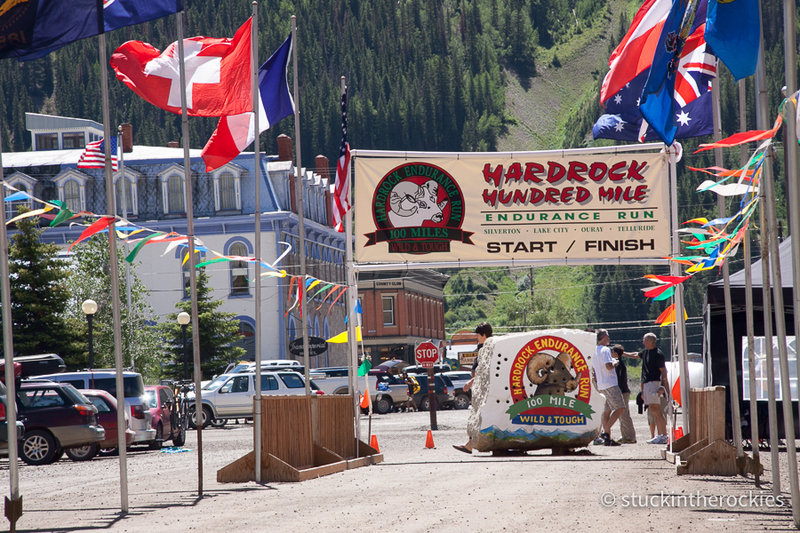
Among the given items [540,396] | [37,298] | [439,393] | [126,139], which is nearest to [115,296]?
→ [540,396]

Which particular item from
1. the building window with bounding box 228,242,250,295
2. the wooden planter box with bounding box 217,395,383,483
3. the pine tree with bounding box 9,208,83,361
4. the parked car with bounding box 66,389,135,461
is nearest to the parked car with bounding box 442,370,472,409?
the building window with bounding box 228,242,250,295

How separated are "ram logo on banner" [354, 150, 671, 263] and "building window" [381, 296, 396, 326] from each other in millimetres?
69527

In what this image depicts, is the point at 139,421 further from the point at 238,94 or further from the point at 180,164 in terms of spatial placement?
the point at 180,164

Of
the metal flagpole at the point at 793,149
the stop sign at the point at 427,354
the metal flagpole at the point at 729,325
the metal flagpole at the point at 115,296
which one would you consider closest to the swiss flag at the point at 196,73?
the metal flagpole at the point at 115,296

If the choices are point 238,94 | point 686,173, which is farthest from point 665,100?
point 686,173

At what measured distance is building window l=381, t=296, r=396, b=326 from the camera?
8819 cm

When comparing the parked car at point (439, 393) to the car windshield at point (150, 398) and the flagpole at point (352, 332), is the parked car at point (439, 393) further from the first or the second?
the flagpole at point (352, 332)

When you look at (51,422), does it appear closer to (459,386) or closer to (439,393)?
(439,393)

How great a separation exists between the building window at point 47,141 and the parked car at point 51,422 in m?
53.9

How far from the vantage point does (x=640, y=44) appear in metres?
13.2

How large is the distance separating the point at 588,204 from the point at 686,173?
456 feet

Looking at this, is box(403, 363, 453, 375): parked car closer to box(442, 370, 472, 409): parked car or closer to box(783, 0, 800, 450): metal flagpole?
box(442, 370, 472, 409): parked car

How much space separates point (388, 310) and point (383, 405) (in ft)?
130

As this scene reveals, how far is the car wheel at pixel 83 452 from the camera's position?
2381 cm
